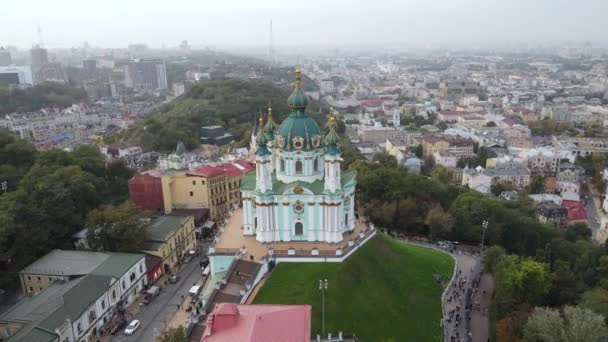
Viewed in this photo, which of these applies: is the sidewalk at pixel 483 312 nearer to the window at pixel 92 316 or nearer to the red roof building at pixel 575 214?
the red roof building at pixel 575 214

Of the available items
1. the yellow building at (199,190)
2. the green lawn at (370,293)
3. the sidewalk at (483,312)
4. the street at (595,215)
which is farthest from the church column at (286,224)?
the street at (595,215)

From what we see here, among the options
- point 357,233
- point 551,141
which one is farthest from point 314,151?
point 551,141

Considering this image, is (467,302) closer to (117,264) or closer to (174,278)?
(174,278)

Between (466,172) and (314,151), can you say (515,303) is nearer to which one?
(314,151)

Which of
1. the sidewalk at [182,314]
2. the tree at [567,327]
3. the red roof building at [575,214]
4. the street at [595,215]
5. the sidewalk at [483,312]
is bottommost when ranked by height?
the street at [595,215]

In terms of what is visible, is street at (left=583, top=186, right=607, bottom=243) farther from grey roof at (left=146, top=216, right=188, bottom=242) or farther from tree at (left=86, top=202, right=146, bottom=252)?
tree at (left=86, top=202, right=146, bottom=252)

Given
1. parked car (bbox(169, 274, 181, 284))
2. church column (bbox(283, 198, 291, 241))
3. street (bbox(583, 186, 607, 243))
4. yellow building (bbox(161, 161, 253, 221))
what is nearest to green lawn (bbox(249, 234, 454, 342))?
church column (bbox(283, 198, 291, 241))
